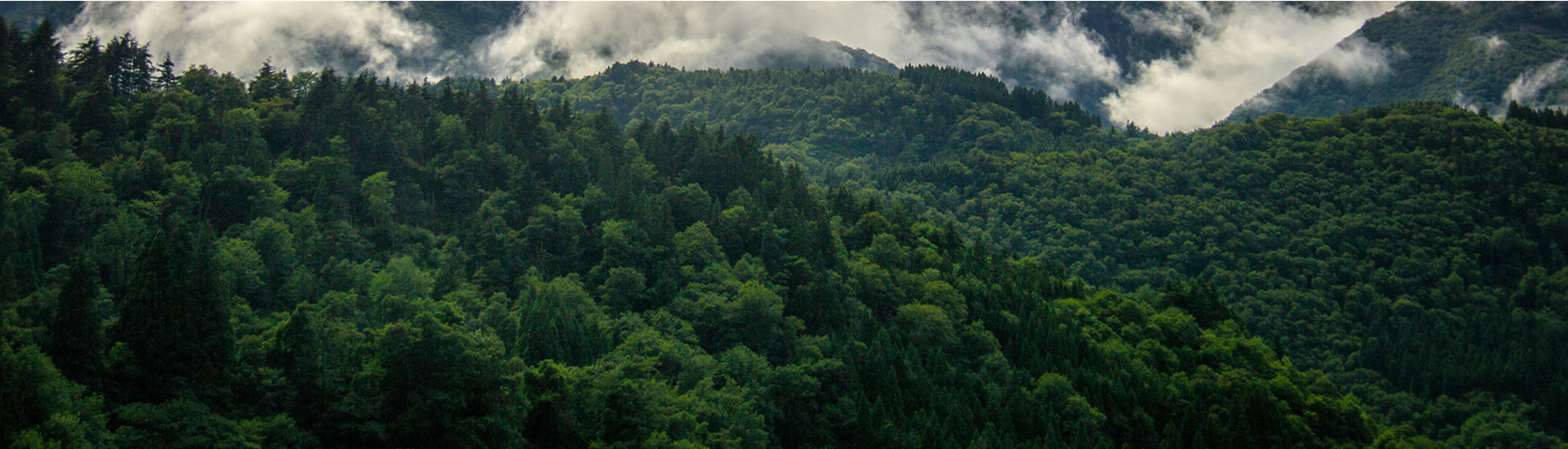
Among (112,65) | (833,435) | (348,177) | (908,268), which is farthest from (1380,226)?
(112,65)

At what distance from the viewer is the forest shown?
70.6 meters

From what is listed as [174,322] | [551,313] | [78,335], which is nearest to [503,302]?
[551,313]

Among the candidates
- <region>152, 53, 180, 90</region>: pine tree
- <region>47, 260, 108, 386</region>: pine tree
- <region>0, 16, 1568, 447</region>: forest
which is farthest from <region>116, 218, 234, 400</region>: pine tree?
<region>152, 53, 180, 90</region>: pine tree

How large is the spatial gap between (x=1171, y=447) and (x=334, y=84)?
105m

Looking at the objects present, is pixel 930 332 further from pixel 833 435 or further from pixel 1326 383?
pixel 1326 383

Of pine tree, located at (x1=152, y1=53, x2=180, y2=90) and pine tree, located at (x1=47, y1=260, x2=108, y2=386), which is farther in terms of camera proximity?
pine tree, located at (x1=152, y1=53, x2=180, y2=90)

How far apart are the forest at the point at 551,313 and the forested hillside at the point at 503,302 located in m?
0.31

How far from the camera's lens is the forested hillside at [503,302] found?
70.2m

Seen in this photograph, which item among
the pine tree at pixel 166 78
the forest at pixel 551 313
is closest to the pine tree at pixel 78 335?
the forest at pixel 551 313

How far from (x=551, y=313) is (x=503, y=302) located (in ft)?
53.9

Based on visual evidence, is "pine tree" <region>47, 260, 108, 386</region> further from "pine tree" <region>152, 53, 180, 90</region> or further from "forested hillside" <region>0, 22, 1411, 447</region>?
"pine tree" <region>152, 53, 180, 90</region>

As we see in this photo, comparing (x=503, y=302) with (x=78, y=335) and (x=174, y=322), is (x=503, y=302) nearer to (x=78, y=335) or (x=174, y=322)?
(x=174, y=322)

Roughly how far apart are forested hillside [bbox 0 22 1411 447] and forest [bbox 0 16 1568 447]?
1.03 feet

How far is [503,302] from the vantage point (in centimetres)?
10594
